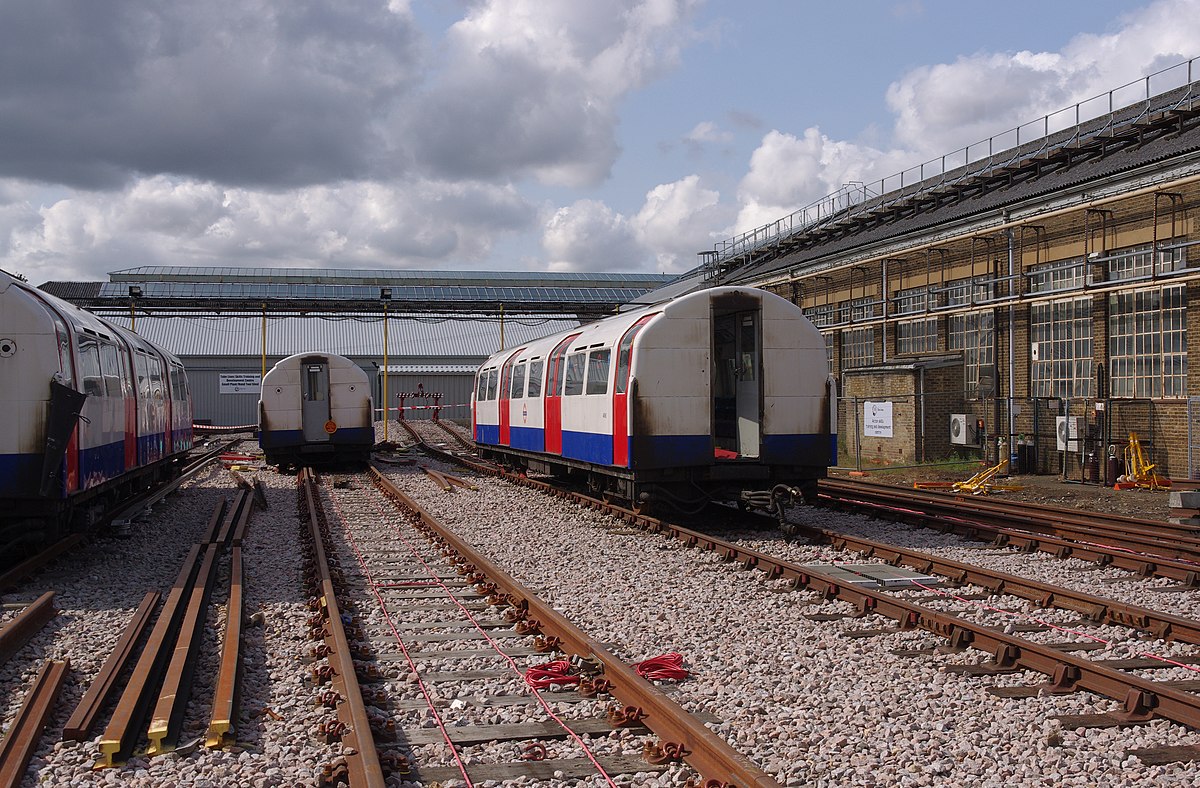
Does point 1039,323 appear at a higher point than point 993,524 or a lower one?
higher

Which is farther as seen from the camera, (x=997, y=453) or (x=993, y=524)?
(x=997, y=453)

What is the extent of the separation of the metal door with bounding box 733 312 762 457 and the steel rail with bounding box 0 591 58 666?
855 centimetres

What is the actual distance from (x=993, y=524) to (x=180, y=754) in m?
10.9

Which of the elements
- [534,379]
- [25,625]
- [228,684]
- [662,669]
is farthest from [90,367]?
[534,379]

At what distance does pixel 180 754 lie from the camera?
4992mm

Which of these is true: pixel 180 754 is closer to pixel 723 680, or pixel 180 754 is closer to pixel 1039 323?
pixel 723 680

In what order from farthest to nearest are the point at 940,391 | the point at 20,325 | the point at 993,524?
the point at 940,391
the point at 993,524
the point at 20,325

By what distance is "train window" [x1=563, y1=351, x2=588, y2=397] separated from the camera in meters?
15.6

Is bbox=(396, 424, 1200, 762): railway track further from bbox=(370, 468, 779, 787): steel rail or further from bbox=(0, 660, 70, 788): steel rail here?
bbox=(0, 660, 70, 788): steel rail

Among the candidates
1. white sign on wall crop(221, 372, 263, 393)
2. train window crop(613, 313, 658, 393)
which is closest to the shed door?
train window crop(613, 313, 658, 393)

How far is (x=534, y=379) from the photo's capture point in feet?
63.3

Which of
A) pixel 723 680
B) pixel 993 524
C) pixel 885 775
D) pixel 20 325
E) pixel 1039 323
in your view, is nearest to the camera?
pixel 885 775

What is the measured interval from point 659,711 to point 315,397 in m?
21.9

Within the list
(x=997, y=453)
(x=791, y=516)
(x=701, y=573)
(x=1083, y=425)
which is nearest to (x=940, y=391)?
(x=997, y=453)
